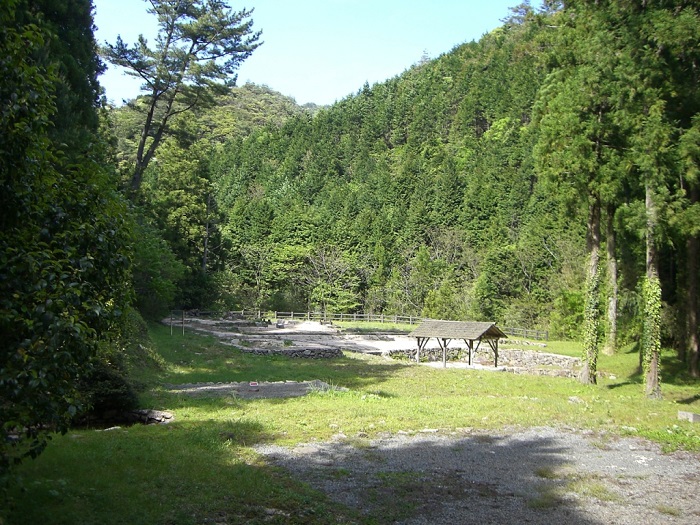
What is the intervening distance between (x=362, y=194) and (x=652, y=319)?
195 ft

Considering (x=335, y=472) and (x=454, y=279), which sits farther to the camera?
(x=454, y=279)

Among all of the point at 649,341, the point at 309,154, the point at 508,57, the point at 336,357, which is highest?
the point at 508,57

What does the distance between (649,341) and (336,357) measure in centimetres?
1429

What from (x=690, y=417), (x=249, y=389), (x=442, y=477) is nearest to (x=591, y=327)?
(x=690, y=417)

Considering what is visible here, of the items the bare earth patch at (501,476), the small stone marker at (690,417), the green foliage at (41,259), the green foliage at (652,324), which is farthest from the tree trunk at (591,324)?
the green foliage at (41,259)

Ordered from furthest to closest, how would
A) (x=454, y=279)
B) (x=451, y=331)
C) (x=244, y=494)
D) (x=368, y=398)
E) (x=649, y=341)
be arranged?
(x=454, y=279), (x=451, y=331), (x=649, y=341), (x=368, y=398), (x=244, y=494)

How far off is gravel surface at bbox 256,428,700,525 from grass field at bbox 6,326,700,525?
20.7 inches

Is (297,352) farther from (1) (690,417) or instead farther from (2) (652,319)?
(1) (690,417)

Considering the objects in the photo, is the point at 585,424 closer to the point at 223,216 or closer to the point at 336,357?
the point at 336,357

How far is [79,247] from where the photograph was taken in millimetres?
5555

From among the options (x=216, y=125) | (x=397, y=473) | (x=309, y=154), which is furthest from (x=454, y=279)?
(x=216, y=125)

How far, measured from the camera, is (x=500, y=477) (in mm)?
8297

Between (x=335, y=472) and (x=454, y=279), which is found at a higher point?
(x=454, y=279)

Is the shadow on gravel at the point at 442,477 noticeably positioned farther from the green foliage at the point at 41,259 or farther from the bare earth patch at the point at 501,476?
the green foliage at the point at 41,259
